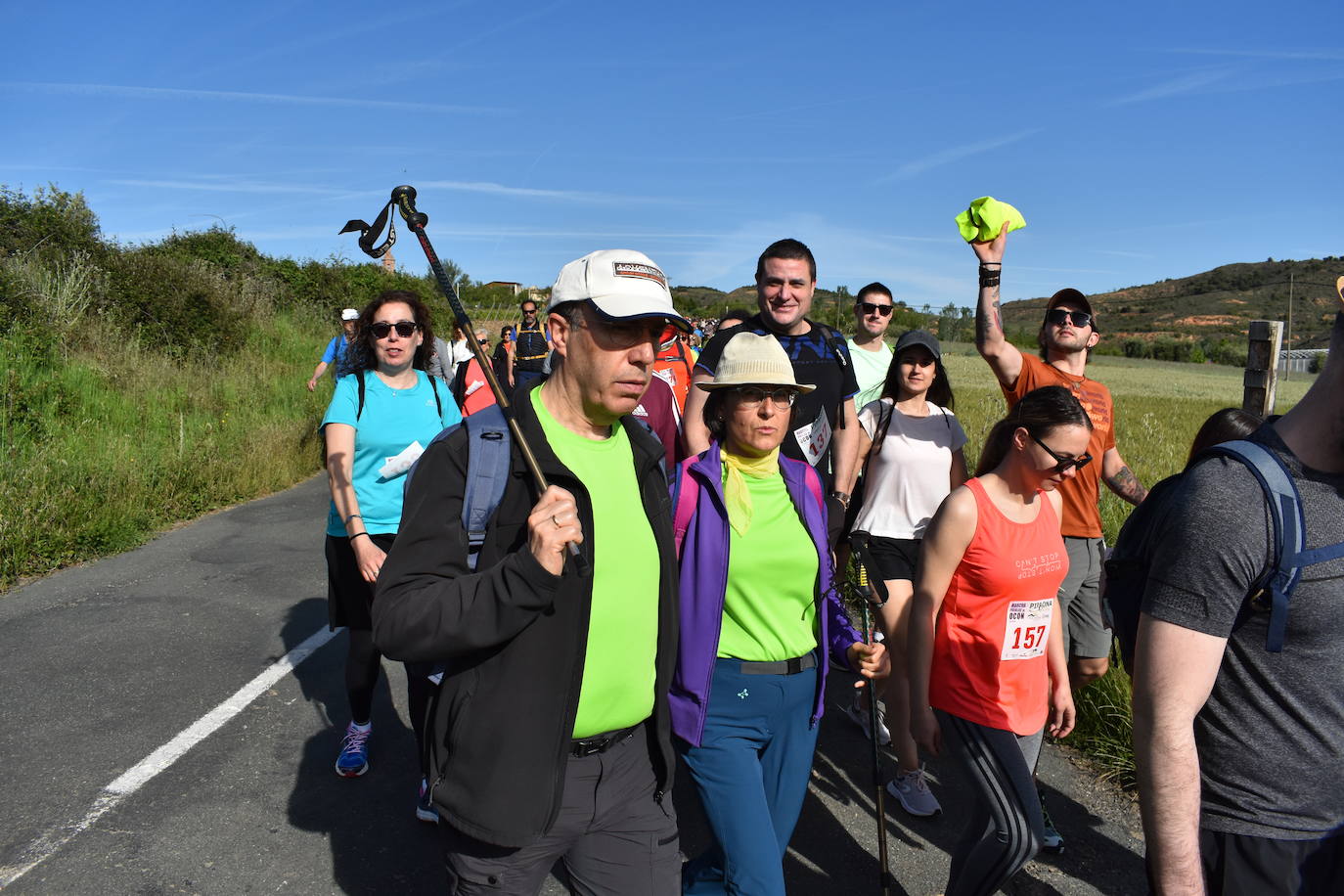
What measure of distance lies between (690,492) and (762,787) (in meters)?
0.89

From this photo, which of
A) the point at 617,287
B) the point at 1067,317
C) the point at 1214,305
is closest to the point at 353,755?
the point at 617,287

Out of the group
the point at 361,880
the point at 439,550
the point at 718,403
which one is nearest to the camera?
the point at 439,550

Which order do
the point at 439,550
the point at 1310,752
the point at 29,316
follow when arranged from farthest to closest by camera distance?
the point at 29,316, the point at 439,550, the point at 1310,752

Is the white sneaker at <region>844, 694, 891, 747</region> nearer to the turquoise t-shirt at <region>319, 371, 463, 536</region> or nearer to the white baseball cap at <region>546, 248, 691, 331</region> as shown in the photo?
the turquoise t-shirt at <region>319, 371, 463, 536</region>

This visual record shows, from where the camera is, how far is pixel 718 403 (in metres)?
2.95

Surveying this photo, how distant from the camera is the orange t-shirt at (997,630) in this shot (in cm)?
277

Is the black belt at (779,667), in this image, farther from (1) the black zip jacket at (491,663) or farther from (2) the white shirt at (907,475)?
(2) the white shirt at (907,475)

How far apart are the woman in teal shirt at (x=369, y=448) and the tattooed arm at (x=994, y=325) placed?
2.45 m

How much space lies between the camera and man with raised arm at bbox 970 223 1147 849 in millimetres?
4016

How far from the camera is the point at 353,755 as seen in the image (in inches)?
157

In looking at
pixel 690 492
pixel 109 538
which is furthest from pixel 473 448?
pixel 109 538

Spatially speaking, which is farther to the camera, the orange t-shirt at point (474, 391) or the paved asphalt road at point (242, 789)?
the orange t-shirt at point (474, 391)

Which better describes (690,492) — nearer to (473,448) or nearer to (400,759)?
(473,448)

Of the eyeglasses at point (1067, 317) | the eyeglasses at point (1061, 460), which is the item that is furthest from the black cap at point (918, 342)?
the eyeglasses at point (1061, 460)
